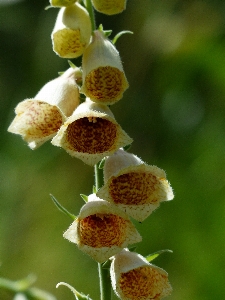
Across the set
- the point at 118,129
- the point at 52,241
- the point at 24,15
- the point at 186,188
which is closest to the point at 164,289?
the point at 118,129

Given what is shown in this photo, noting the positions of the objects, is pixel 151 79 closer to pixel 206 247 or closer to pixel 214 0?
pixel 214 0

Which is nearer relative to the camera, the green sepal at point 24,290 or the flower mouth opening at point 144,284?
the flower mouth opening at point 144,284

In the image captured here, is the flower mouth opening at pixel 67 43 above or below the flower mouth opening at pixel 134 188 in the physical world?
A: above

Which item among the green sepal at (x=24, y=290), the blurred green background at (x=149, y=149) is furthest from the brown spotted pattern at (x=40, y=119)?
the blurred green background at (x=149, y=149)

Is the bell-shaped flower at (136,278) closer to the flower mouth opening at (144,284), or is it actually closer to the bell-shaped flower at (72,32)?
the flower mouth opening at (144,284)

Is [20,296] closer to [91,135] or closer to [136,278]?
[136,278]

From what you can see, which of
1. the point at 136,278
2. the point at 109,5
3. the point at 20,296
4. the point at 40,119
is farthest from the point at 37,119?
the point at 20,296
